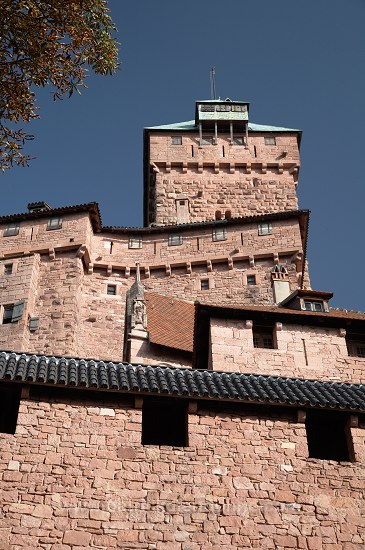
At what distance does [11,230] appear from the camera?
42.5m

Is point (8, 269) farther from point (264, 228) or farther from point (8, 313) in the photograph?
point (264, 228)

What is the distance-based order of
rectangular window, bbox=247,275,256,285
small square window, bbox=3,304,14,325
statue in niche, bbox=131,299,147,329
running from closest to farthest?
statue in niche, bbox=131,299,147,329, small square window, bbox=3,304,14,325, rectangular window, bbox=247,275,256,285

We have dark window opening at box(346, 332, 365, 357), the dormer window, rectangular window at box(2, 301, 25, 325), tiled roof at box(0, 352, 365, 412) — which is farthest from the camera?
rectangular window at box(2, 301, 25, 325)

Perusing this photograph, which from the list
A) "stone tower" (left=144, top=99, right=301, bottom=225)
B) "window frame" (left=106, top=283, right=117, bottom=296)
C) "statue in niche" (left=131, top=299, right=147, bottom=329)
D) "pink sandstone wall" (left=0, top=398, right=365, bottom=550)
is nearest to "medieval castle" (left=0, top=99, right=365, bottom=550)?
"pink sandstone wall" (left=0, top=398, right=365, bottom=550)

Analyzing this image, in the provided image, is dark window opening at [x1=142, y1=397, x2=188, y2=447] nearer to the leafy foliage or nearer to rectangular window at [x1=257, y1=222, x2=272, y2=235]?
the leafy foliage

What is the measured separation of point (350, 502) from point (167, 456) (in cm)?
336

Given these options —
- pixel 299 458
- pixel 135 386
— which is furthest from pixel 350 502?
pixel 135 386

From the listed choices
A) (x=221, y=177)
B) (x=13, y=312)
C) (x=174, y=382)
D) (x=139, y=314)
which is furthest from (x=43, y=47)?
(x=221, y=177)

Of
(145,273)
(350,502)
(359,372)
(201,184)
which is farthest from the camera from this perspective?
(201,184)

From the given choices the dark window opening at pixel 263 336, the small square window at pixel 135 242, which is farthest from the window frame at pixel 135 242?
the dark window opening at pixel 263 336

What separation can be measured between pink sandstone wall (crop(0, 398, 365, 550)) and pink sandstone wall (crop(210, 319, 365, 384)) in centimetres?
747

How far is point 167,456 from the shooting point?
14172 millimetres

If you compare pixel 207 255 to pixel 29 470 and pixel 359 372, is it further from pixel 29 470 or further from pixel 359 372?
pixel 29 470

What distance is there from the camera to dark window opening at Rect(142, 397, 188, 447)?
15320 mm
